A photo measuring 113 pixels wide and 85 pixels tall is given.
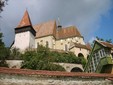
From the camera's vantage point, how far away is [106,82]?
16578 mm

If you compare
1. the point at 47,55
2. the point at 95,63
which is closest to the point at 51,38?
the point at 47,55

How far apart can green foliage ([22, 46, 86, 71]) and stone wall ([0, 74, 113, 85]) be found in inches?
893

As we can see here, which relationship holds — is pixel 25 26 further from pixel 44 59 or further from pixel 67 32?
pixel 44 59

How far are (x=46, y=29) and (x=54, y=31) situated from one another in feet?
8.35

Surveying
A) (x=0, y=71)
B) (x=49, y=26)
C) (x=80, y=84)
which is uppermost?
(x=49, y=26)

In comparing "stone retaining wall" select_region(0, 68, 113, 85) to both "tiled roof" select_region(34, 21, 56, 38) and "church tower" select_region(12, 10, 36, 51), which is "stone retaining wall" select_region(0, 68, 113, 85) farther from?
"tiled roof" select_region(34, 21, 56, 38)

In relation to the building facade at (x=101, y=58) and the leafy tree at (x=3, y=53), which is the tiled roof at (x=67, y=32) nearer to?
the leafy tree at (x=3, y=53)

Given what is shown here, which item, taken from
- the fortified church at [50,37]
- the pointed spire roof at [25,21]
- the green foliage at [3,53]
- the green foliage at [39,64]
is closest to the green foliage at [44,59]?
the green foliage at [39,64]

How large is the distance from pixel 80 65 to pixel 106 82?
31.5 meters

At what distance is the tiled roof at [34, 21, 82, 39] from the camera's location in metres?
66.2

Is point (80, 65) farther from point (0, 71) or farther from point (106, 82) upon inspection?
point (0, 71)

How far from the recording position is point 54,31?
67562mm

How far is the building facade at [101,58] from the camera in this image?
25.7 metres

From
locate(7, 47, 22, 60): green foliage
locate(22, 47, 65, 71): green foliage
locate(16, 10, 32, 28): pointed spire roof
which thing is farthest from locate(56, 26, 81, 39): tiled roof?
locate(22, 47, 65, 71): green foliage
